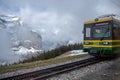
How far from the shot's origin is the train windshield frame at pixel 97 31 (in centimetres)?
1491

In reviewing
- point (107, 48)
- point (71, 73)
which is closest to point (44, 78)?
point (71, 73)

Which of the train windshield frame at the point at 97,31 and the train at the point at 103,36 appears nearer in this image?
the train at the point at 103,36

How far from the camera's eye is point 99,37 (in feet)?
50.6

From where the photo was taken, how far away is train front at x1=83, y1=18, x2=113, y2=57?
1482 cm

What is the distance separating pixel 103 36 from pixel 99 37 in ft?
1.27

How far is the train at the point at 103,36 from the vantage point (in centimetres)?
1480

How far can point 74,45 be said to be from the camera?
36.2m

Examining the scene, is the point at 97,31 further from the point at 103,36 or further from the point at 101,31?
the point at 103,36

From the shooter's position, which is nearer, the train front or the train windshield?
the train front

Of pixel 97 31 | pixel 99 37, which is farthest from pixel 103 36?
pixel 97 31

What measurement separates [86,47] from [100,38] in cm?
160

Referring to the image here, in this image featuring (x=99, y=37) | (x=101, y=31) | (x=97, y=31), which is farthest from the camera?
(x=97, y=31)

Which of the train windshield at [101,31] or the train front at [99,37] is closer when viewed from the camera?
the train front at [99,37]

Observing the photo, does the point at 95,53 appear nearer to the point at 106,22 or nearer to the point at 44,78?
the point at 106,22
